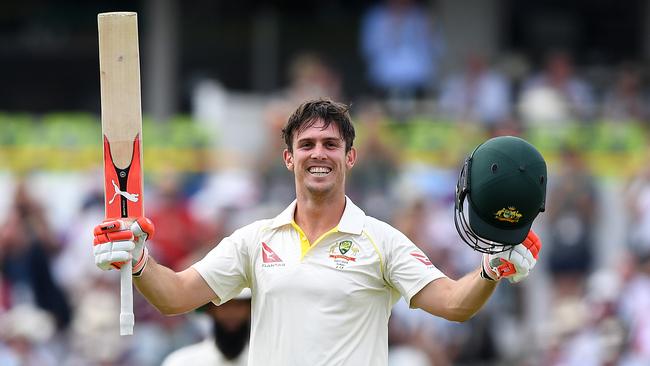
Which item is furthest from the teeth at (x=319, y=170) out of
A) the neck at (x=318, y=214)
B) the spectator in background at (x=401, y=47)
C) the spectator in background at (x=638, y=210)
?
the spectator in background at (x=401, y=47)

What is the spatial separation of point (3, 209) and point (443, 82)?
588 cm

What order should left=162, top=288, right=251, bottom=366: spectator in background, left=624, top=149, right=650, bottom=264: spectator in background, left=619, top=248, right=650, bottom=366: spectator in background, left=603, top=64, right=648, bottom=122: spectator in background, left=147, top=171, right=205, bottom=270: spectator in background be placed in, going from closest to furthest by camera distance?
1. left=162, top=288, right=251, bottom=366: spectator in background
2. left=619, top=248, right=650, bottom=366: spectator in background
3. left=624, top=149, right=650, bottom=264: spectator in background
4. left=147, top=171, right=205, bottom=270: spectator in background
5. left=603, top=64, right=648, bottom=122: spectator in background

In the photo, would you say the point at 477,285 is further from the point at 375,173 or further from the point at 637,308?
the point at 375,173

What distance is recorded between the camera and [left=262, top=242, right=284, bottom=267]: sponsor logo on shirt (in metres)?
6.26

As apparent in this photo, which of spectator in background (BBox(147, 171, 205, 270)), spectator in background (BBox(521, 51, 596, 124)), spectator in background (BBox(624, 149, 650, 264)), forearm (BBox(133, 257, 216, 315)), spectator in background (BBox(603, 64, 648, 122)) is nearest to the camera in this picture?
forearm (BBox(133, 257, 216, 315))

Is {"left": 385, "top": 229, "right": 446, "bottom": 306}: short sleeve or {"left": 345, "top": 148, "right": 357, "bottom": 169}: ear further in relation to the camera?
{"left": 345, "top": 148, "right": 357, "bottom": 169}: ear

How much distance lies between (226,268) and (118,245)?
0.55 meters

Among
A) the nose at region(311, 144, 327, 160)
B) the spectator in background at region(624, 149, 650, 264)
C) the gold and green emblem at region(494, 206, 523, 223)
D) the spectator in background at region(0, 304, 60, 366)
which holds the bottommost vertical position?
the spectator in background at region(0, 304, 60, 366)

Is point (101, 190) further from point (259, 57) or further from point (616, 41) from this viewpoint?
point (616, 41)

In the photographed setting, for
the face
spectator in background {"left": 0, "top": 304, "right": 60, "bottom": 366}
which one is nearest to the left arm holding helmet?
the face

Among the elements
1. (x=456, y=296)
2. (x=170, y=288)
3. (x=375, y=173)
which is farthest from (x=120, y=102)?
(x=375, y=173)

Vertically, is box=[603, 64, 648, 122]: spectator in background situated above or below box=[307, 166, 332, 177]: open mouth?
below

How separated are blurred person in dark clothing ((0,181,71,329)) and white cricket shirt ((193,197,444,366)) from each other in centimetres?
664

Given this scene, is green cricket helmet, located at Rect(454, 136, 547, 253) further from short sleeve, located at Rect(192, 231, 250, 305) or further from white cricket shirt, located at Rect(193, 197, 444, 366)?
short sleeve, located at Rect(192, 231, 250, 305)
